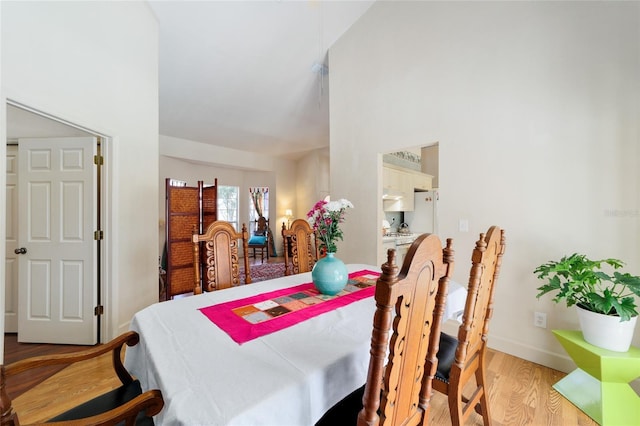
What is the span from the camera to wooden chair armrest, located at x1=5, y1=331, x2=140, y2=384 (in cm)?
89

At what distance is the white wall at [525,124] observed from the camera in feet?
6.06

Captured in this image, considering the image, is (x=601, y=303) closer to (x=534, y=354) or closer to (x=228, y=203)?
(x=534, y=354)

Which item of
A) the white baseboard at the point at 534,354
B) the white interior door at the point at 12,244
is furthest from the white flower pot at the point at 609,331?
the white interior door at the point at 12,244

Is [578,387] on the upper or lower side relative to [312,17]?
lower

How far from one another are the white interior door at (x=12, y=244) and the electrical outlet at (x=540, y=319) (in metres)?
4.82

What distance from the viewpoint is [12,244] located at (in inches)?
102

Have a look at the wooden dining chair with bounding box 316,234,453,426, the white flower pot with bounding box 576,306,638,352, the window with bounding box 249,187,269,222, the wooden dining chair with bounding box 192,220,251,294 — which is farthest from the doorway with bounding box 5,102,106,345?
the window with bounding box 249,187,269,222

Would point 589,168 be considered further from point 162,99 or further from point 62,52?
point 162,99

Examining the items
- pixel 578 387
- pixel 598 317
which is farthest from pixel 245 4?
pixel 578 387

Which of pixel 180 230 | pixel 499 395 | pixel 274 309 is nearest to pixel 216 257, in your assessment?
pixel 274 309

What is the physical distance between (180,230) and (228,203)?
4.13m

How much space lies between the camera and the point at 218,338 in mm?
1004

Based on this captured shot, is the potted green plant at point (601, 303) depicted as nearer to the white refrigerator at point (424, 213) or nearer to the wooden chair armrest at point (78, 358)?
the wooden chair armrest at point (78, 358)

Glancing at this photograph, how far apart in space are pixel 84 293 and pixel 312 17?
13.0ft
